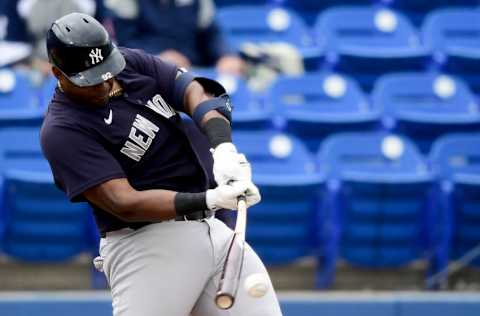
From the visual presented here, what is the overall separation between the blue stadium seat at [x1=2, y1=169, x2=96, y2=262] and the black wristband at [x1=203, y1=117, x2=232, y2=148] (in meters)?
2.19

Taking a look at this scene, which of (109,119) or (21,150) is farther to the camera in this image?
(21,150)

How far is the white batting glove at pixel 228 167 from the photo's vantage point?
3.58 metres

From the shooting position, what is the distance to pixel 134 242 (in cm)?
384

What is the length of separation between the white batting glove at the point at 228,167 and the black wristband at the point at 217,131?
0.24 feet

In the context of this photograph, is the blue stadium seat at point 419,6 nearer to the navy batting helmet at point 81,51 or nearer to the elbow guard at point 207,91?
the elbow guard at point 207,91

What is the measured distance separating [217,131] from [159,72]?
35 centimetres

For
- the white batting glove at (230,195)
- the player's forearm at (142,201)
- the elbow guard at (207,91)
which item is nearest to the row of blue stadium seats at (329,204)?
the elbow guard at (207,91)

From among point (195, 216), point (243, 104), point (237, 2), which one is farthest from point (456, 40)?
point (195, 216)

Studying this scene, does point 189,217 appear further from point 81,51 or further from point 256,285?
point 81,51

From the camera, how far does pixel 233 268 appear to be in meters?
3.52

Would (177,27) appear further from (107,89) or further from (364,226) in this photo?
(107,89)

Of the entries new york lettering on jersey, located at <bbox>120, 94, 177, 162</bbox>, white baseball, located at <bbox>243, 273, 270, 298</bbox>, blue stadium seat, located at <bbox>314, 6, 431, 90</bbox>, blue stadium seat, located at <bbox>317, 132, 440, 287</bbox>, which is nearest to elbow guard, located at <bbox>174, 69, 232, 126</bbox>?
new york lettering on jersey, located at <bbox>120, 94, 177, 162</bbox>

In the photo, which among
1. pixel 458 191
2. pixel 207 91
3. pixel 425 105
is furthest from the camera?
pixel 425 105

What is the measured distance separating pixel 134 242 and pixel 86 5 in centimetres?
349
